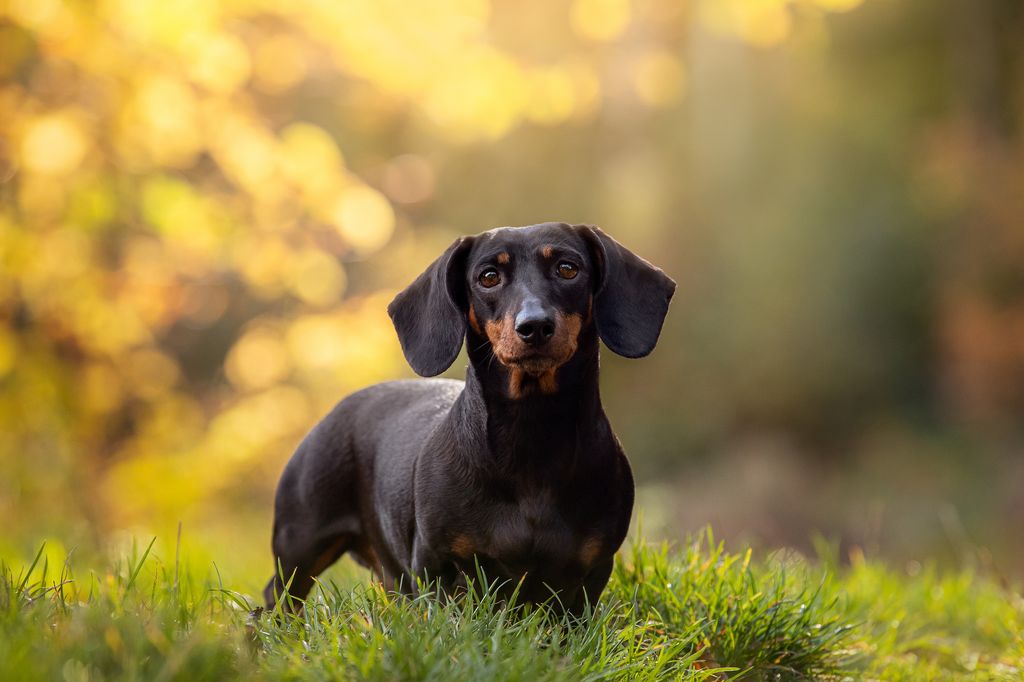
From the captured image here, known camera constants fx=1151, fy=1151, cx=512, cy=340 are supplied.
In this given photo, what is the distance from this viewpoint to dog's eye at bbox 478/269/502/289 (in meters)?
3.43

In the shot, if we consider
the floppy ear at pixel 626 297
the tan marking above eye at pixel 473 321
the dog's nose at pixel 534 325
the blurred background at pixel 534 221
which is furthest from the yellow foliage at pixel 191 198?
the dog's nose at pixel 534 325

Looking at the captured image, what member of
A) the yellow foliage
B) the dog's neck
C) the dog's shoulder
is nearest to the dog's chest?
the dog's neck

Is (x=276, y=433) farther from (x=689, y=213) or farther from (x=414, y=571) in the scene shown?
(x=689, y=213)

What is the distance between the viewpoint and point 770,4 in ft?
26.3

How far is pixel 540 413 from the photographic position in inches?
134

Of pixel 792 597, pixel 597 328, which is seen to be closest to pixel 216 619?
pixel 597 328

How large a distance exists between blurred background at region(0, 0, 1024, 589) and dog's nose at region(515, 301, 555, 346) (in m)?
2.67

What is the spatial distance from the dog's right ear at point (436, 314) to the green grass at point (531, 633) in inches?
28.0

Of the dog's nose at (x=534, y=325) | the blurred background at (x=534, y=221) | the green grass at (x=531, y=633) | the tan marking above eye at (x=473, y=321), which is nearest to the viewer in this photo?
the green grass at (x=531, y=633)

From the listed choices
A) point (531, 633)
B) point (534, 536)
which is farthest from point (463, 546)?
point (531, 633)

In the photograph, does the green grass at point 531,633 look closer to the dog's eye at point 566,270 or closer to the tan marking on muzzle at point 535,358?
the tan marking on muzzle at point 535,358

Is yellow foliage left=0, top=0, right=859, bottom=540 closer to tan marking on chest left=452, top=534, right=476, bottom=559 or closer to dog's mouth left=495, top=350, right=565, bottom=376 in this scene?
dog's mouth left=495, top=350, right=565, bottom=376

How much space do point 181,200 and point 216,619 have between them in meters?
4.00

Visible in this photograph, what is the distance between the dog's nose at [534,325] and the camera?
312cm
